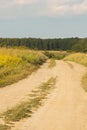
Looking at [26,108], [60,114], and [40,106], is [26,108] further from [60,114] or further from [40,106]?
[60,114]

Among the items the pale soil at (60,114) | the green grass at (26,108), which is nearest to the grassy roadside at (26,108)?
the green grass at (26,108)

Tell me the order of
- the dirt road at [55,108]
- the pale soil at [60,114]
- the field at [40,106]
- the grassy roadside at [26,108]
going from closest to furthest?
the pale soil at [60,114]
the dirt road at [55,108]
the field at [40,106]
the grassy roadside at [26,108]

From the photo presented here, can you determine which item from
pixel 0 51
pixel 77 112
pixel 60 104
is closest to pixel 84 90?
pixel 60 104

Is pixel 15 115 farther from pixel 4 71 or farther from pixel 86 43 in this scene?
pixel 86 43

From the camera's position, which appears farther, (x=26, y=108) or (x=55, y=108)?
(x=55, y=108)

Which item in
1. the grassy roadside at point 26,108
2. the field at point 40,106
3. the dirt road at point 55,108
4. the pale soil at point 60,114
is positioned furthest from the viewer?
the grassy roadside at point 26,108

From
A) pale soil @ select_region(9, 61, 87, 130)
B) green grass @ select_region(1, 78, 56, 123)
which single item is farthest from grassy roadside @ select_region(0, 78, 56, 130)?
pale soil @ select_region(9, 61, 87, 130)

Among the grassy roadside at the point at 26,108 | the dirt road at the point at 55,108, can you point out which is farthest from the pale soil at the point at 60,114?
the grassy roadside at the point at 26,108

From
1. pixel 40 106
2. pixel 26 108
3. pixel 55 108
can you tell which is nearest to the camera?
pixel 26 108

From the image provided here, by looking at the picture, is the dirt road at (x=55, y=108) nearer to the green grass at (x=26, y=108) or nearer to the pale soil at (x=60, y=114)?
the pale soil at (x=60, y=114)

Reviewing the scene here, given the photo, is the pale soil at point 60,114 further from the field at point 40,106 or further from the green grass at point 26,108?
the green grass at point 26,108

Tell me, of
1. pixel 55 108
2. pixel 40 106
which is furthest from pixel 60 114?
pixel 40 106

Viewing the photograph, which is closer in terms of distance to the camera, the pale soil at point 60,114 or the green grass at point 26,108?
the pale soil at point 60,114

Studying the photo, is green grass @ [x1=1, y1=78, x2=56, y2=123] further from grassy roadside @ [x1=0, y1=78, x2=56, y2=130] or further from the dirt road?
the dirt road
